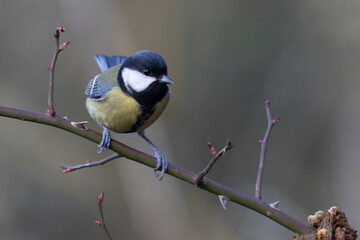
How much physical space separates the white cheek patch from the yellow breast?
2.9 inches

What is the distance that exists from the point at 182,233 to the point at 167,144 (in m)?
1.12

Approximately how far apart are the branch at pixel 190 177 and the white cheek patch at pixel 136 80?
2.23 feet

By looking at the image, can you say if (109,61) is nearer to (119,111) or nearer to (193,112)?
(119,111)

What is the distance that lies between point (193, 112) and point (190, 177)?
4.50 meters

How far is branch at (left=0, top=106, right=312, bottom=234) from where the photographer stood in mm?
1798

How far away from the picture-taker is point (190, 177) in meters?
1.99

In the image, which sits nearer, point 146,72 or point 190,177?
point 190,177

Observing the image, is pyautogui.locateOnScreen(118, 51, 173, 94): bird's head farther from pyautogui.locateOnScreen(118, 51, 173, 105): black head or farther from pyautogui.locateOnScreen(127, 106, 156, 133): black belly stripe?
pyautogui.locateOnScreen(127, 106, 156, 133): black belly stripe

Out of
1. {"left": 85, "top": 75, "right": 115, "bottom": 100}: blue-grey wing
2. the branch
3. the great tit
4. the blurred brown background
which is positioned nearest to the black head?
the great tit

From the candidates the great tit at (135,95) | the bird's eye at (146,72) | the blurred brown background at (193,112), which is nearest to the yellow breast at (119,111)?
the great tit at (135,95)

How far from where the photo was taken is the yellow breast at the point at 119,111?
2834 mm

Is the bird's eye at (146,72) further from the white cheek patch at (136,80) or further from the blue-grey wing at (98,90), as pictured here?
the blue-grey wing at (98,90)

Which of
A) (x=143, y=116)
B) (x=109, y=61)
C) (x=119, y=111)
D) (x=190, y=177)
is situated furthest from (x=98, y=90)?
(x=190, y=177)

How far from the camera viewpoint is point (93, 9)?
18.7 feet
